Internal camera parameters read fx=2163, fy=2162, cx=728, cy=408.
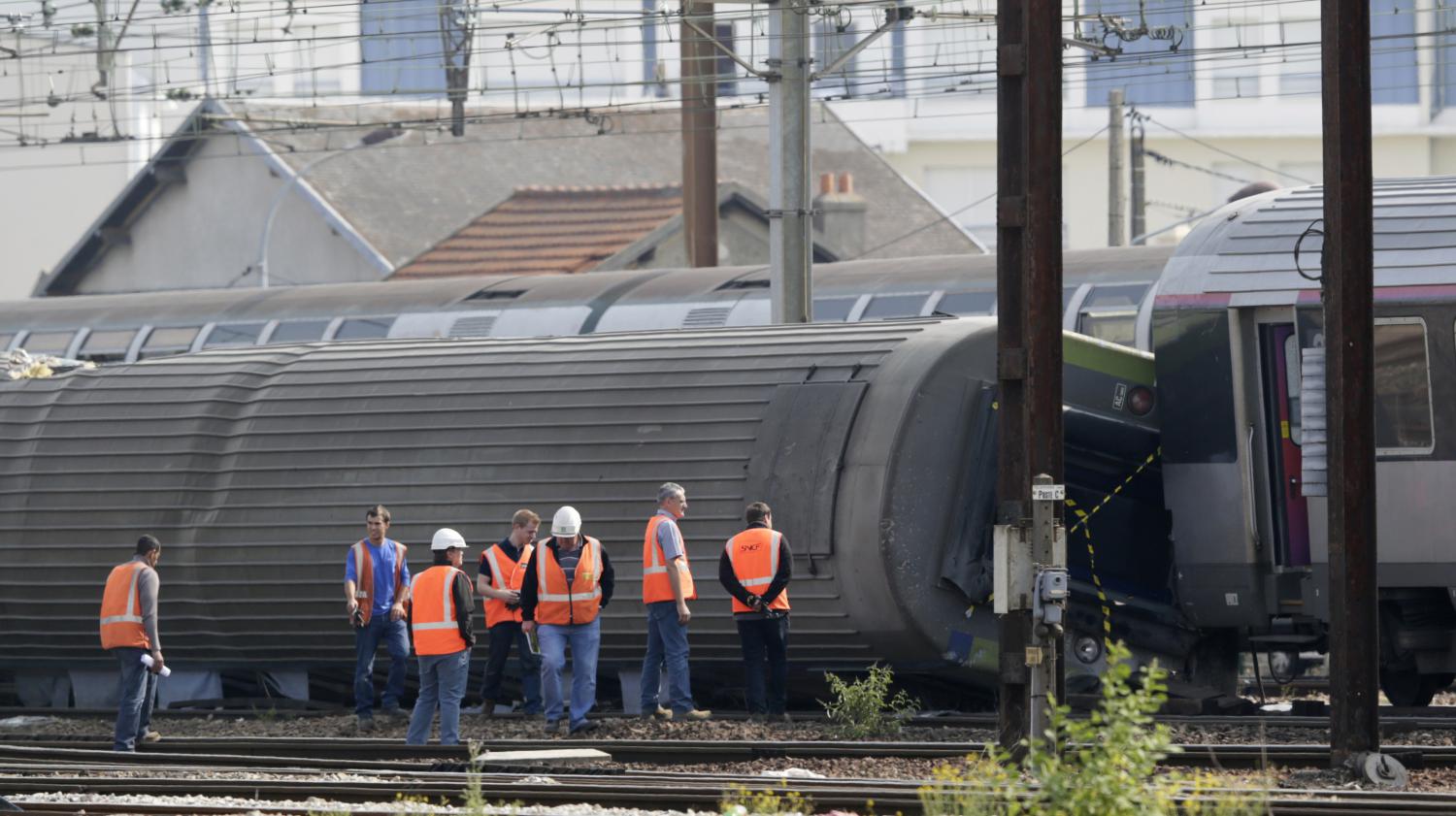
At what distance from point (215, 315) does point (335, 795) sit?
16420 mm

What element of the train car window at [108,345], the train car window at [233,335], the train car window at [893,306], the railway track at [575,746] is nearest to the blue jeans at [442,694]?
the railway track at [575,746]

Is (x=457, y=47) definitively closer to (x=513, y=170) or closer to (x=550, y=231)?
(x=550, y=231)

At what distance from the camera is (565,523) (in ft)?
47.9

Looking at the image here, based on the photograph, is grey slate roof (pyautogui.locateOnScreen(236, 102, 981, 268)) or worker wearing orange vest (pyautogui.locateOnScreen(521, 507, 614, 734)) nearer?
worker wearing orange vest (pyautogui.locateOnScreen(521, 507, 614, 734))

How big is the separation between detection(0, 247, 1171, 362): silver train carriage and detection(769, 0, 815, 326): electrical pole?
1.08 m

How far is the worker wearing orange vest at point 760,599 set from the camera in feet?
48.3

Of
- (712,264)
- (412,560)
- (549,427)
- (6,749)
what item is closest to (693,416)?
(549,427)

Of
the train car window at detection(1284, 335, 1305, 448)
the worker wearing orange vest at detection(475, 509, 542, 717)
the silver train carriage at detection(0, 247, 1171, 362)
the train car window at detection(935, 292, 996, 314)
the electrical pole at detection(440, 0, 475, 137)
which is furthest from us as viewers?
the electrical pole at detection(440, 0, 475, 137)

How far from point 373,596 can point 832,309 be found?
7.92 metres

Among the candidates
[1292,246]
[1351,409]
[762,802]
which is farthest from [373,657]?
[1351,409]

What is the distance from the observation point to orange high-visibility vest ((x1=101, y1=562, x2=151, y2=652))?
47.2 ft

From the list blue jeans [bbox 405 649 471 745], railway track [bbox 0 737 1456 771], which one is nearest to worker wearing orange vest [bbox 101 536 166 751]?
railway track [bbox 0 737 1456 771]

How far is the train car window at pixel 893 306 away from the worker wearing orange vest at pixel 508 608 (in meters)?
6.68

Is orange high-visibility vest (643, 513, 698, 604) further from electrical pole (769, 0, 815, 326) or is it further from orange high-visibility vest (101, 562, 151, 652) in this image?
electrical pole (769, 0, 815, 326)
